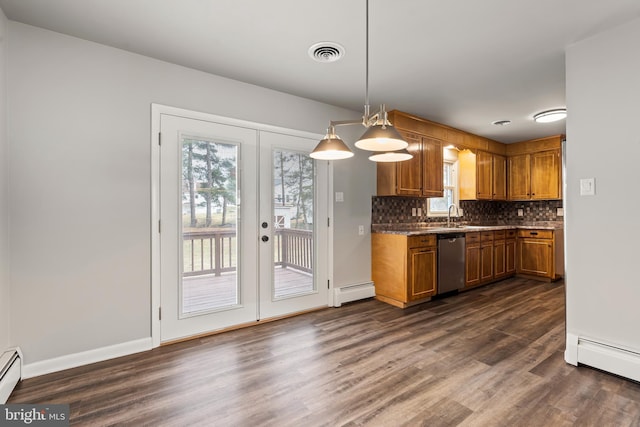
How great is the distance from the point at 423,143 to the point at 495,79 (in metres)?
1.32

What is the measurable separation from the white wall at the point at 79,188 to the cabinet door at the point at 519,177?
5.66 metres

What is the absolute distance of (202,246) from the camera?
2.84 m

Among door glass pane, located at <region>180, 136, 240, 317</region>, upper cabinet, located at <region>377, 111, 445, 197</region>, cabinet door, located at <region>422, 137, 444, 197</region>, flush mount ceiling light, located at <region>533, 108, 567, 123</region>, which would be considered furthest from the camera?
cabinet door, located at <region>422, 137, 444, 197</region>

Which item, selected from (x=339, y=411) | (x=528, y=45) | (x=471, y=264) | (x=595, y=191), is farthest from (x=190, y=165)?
(x=471, y=264)

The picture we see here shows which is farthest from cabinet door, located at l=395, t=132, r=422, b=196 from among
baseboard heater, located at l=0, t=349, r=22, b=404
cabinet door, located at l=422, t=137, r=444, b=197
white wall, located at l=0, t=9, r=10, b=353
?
baseboard heater, located at l=0, t=349, r=22, b=404

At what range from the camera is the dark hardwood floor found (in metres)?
1.73

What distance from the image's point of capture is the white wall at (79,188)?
2.12 m

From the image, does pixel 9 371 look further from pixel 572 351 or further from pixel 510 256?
pixel 510 256

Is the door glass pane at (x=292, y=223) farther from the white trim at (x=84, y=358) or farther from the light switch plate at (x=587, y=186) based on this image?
the light switch plate at (x=587, y=186)

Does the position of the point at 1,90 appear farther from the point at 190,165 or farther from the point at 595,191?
the point at 595,191

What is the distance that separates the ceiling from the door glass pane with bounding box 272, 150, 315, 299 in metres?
0.84

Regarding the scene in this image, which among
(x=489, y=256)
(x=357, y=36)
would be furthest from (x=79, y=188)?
(x=489, y=256)

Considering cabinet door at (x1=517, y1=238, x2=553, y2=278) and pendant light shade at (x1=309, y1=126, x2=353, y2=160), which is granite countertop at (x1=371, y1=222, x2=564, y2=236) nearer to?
cabinet door at (x1=517, y1=238, x2=553, y2=278)

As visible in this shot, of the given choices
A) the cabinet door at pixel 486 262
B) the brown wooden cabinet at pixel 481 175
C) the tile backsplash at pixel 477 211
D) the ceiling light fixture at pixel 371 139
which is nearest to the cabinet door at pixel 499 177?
the brown wooden cabinet at pixel 481 175
